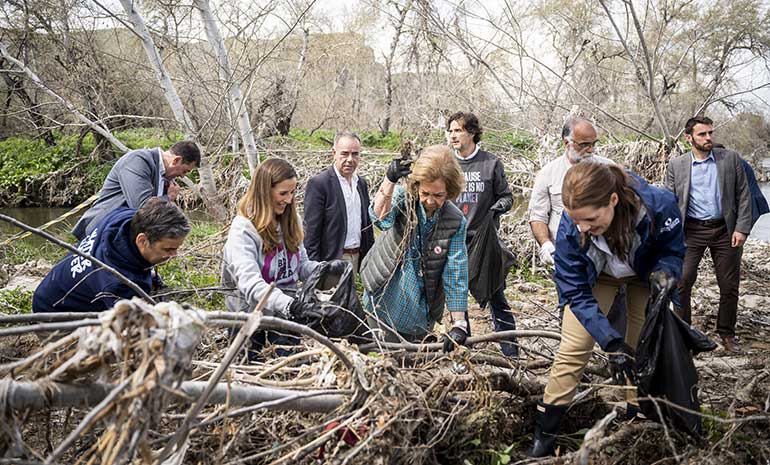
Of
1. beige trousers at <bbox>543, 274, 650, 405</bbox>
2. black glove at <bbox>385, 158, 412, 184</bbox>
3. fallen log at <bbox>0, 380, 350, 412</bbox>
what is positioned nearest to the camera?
fallen log at <bbox>0, 380, 350, 412</bbox>

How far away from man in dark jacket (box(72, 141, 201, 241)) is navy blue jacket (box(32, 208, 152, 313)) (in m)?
1.18

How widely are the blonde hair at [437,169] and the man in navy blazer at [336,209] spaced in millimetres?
1258

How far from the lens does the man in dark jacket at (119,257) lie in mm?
2576

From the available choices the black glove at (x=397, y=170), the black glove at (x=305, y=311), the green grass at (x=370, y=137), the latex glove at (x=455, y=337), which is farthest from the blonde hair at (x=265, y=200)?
the green grass at (x=370, y=137)

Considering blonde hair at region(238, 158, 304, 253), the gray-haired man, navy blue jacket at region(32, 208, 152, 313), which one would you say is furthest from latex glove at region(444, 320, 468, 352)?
navy blue jacket at region(32, 208, 152, 313)

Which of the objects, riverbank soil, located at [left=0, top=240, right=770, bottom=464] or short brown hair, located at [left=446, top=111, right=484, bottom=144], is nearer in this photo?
riverbank soil, located at [left=0, top=240, right=770, bottom=464]

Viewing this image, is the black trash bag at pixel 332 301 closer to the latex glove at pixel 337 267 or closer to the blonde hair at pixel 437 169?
the latex glove at pixel 337 267

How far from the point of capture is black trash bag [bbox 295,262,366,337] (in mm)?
2684

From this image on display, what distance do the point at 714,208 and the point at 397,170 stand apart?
297 cm

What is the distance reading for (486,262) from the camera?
13.5ft

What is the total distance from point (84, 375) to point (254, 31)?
626 cm

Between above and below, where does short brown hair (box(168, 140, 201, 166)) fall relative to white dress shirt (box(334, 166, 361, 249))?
above

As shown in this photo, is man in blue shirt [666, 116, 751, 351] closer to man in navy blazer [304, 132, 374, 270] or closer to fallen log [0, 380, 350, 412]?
man in navy blazer [304, 132, 374, 270]

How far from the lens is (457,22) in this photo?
25.1ft
